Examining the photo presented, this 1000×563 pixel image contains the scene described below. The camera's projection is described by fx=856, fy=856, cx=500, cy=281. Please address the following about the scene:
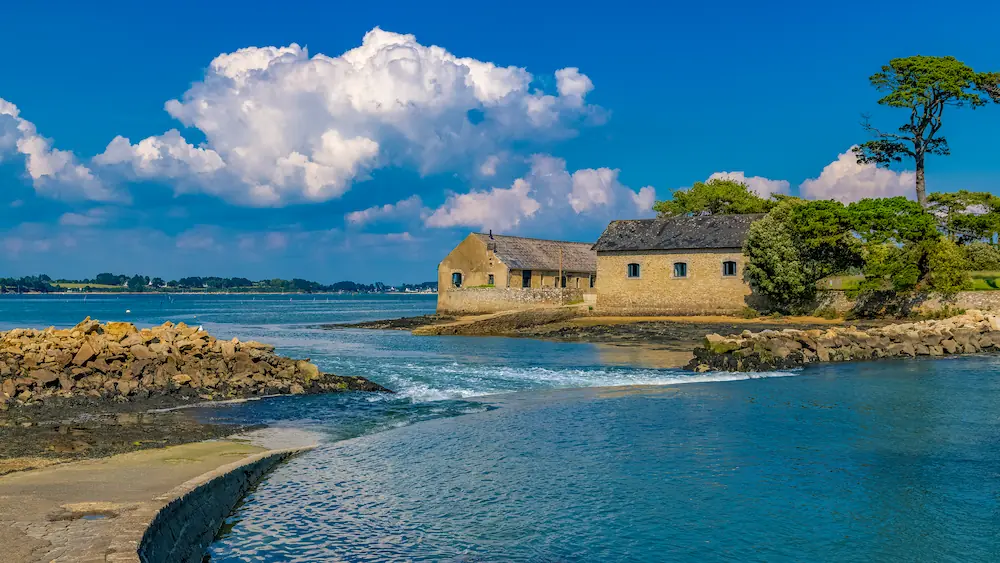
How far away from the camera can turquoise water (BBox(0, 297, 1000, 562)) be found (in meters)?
9.42

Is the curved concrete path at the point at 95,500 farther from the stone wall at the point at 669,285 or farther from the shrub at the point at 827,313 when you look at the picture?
the stone wall at the point at 669,285

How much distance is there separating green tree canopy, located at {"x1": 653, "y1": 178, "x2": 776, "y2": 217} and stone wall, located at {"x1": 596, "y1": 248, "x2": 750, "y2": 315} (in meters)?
16.6

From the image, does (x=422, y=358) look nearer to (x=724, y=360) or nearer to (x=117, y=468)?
(x=724, y=360)

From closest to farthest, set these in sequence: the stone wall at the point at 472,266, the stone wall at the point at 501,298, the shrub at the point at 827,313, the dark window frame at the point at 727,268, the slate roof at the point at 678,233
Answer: the shrub at the point at 827,313 < the dark window frame at the point at 727,268 < the slate roof at the point at 678,233 < the stone wall at the point at 501,298 < the stone wall at the point at 472,266

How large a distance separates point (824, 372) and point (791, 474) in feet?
49.4

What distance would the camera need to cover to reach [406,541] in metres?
9.51

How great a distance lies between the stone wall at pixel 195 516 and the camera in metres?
8.14

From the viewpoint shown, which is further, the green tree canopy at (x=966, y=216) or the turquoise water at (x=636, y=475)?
the green tree canopy at (x=966, y=216)

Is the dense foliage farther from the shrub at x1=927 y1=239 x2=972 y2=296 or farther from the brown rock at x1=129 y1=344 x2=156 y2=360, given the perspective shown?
the brown rock at x1=129 y1=344 x2=156 y2=360

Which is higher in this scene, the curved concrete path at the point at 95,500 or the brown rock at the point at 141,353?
the brown rock at the point at 141,353

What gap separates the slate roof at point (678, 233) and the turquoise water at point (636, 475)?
26978 mm

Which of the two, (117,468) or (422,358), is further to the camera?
(422,358)

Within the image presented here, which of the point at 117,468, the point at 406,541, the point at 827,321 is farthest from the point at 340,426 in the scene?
the point at 827,321

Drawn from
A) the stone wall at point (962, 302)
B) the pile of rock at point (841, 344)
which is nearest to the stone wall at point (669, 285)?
the stone wall at point (962, 302)
